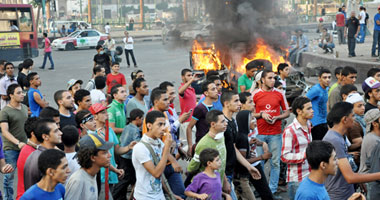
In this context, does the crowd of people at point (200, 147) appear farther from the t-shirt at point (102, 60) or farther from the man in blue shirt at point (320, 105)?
the t-shirt at point (102, 60)

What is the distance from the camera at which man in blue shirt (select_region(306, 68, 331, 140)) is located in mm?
7469

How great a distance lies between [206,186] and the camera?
4.99 m

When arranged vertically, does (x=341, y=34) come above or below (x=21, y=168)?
above

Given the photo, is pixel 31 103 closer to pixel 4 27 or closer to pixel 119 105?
pixel 119 105

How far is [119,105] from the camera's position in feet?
24.1

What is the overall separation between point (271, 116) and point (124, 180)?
7.52 ft

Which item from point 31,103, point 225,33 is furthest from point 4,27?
point 31,103

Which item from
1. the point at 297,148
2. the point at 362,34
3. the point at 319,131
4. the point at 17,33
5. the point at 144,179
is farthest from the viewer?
the point at 17,33

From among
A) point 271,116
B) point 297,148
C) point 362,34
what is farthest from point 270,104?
point 362,34

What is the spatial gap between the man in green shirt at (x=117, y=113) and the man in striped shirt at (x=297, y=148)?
2335 millimetres

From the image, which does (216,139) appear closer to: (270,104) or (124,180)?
(124,180)

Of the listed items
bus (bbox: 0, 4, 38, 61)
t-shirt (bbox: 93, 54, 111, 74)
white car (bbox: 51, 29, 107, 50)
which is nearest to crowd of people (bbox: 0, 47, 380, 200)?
t-shirt (bbox: 93, 54, 111, 74)

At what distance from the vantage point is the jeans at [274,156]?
6.98m

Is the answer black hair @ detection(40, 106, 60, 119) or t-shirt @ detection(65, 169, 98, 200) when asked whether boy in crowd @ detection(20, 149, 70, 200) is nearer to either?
t-shirt @ detection(65, 169, 98, 200)
